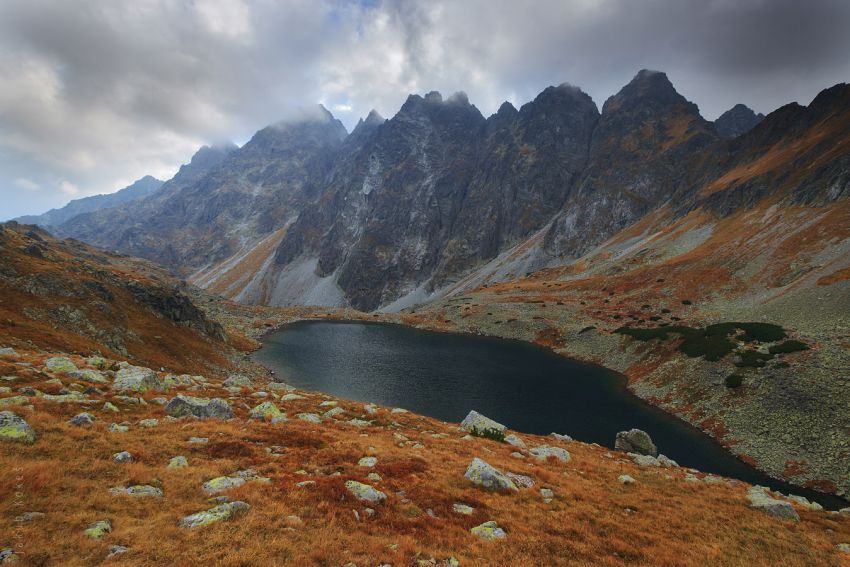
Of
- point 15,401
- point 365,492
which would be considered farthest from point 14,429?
point 365,492

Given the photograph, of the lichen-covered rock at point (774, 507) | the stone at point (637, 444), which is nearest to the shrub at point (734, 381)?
the stone at point (637, 444)

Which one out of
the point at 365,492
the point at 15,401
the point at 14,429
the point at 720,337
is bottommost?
the point at 365,492

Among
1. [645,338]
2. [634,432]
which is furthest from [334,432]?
[645,338]

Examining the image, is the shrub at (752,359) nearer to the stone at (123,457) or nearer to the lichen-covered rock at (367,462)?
the lichen-covered rock at (367,462)

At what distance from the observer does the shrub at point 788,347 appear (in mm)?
44906

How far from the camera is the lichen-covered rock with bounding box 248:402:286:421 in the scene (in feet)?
75.6

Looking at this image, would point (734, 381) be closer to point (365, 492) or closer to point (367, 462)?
point (367, 462)

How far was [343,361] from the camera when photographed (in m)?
73.2

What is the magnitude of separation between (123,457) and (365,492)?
8499 mm

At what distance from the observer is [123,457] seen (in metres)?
13.4

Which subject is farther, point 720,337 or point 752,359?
point 720,337

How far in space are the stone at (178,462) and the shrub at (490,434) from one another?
781 inches

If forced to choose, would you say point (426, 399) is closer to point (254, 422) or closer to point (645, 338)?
point (254, 422)

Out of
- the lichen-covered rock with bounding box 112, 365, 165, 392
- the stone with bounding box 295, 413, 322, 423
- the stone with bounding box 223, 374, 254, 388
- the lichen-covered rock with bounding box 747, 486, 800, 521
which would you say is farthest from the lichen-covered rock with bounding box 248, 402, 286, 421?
the lichen-covered rock with bounding box 747, 486, 800, 521
